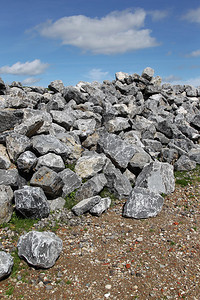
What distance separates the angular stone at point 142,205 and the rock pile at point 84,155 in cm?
5

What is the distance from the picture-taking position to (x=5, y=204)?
40.3 feet

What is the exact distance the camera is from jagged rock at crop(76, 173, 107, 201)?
48.2ft

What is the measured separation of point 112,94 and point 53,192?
68.6ft

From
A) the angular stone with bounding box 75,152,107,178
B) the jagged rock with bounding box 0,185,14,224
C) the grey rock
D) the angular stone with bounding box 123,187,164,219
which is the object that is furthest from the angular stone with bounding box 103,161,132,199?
the grey rock

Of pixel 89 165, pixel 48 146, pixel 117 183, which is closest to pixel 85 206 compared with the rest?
pixel 117 183

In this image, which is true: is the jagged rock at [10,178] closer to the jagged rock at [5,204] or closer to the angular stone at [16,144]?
the jagged rock at [5,204]

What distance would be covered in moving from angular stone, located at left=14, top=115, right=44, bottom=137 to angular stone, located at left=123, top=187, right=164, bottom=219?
7.77m

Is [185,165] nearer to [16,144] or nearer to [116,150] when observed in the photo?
[116,150]

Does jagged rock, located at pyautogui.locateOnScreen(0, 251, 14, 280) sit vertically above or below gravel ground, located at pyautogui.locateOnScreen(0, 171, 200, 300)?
above

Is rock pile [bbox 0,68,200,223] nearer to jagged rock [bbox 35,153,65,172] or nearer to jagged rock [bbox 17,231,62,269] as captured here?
jagged rock [bbox 35,153,65,172]

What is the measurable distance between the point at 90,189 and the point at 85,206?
1.29 metres

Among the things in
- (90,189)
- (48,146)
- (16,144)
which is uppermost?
(16,144)

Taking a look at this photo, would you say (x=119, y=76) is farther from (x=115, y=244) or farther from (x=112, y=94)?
(x=115, y=244)

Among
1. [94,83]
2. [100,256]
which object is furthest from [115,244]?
[94,83]
